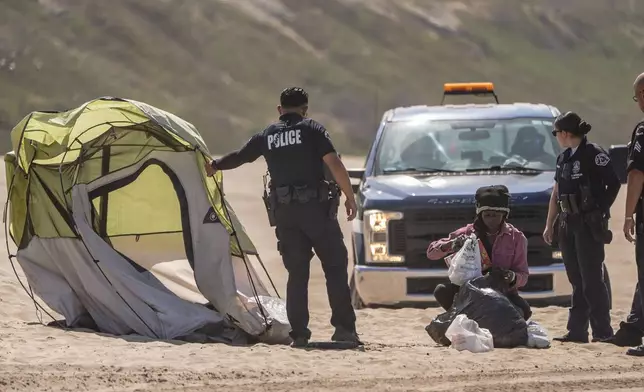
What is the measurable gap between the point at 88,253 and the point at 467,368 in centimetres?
309

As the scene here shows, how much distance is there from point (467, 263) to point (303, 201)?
1139 millimetres

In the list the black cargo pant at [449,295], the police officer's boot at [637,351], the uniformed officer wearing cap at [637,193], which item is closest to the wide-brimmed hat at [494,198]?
the black cargo pant at [449,295]

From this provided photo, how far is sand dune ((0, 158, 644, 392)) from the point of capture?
6.66 meters

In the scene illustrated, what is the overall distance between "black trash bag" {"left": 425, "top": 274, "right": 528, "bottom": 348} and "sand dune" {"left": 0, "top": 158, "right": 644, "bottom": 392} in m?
0.23

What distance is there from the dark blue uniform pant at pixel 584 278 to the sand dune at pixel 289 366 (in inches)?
8.4

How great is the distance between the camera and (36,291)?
918cm

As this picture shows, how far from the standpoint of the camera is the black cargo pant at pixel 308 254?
326 inches

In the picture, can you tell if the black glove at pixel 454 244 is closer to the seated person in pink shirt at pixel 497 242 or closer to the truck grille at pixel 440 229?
the seated person in pink shirt at pixel 497 242

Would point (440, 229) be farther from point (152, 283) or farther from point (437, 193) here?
point (152, 283)

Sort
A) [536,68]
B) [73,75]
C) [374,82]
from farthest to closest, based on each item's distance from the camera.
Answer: [536,68] → [374,82] → [73,75]

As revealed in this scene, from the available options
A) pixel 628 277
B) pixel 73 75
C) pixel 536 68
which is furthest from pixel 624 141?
pixel 628 277

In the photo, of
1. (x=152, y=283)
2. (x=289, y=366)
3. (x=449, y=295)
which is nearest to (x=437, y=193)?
(x=449, y=295)

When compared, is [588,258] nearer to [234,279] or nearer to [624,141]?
[234,279]

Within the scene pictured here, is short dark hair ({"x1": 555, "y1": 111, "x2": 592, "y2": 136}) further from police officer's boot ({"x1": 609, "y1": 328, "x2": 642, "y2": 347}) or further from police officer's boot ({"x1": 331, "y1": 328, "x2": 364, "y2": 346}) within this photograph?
police officer's boot ({"x1": 331, "y1": 328, "x2": 364, "y2": 346})
